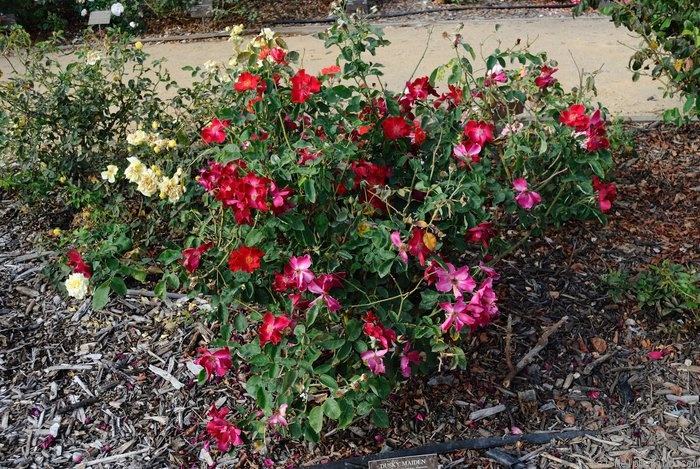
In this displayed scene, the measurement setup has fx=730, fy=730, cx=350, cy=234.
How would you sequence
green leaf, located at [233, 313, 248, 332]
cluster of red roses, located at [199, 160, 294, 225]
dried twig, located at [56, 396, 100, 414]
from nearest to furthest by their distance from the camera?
cluster of red roses, located at [199, 160, 294, 225]
green leaf, located at [233, 313, 248, 332]
dried twig, located at [56, 396, 100, 414]

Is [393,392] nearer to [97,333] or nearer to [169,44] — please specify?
[97,333]

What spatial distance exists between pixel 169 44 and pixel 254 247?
4.34m

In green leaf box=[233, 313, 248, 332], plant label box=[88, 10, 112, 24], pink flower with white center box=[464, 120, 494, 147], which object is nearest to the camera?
green leaf box=[233, 313, 248, 332]

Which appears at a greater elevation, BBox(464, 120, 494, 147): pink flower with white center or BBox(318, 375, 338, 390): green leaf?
BBox(464, 120, 494, 147): pink flower with white center

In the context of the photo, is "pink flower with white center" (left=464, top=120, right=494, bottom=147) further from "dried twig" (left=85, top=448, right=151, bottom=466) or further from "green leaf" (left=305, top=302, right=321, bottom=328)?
"dried twig" (left=85, top=448, right=151, bottom=466)

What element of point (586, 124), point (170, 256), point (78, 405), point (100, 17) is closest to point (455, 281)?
point (586, 124)

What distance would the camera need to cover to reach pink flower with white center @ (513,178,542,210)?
2.06 metres

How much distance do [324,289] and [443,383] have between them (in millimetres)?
788

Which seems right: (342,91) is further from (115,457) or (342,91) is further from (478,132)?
(115,457)

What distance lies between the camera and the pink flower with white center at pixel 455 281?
6.09ft

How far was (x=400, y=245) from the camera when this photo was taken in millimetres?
1766

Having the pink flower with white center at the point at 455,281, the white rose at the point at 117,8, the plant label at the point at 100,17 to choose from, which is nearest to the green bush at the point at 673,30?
the pink flower with white center at the point at 455,281

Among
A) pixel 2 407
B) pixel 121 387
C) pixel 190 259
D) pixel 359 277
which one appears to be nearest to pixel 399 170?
pixel 359 277

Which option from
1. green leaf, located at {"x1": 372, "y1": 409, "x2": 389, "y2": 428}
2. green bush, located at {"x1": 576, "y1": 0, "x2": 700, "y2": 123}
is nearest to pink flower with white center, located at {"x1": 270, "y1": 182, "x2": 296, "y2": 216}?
green leaf, located at {"x1": 372, "y1": 409, "x2": 389, "y2": 428}
